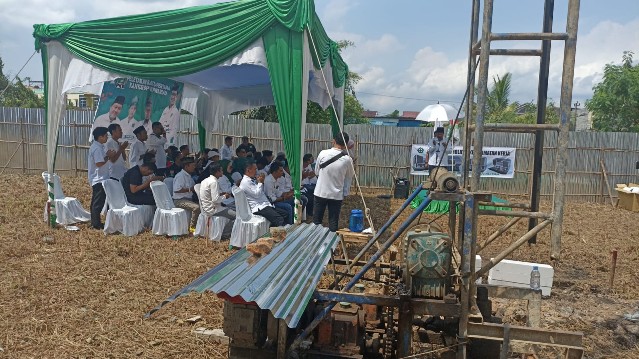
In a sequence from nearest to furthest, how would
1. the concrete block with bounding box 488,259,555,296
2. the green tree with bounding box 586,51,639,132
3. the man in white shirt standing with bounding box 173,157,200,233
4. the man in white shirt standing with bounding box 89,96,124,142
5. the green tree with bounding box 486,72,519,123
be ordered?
the concrete block with bounding box 488,259,555,296 → the man in white shirt standing with bounding box 173,157,200,233 → the man in white shirt standing with bounding box 89,96,124,142 → the green tree with bounding box 586,51,639,132 → the green tree with bounding box 486,72,519,123

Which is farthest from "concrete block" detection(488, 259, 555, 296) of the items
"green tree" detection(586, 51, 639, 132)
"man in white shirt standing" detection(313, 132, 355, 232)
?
"green tree" detection(586, 51, 639, 132)

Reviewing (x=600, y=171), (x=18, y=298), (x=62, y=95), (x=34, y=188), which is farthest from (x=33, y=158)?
(x=600, y=171)

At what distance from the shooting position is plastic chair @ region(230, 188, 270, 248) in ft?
23.8

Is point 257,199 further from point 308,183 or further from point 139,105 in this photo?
point 139,105

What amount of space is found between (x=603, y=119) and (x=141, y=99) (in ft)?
55.3

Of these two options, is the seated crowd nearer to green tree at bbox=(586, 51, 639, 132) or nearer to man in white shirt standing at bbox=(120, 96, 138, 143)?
man in white shirt standing at bbox=(120, 96, 138, 143)

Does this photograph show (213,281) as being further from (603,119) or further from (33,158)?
(603,119)

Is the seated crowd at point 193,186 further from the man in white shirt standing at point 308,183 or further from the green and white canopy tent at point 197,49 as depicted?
the green and white canopy tent at point 197,49

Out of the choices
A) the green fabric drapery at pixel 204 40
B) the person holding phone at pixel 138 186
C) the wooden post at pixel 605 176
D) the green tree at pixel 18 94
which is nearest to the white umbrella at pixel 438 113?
the wooden post at pixel 605 176

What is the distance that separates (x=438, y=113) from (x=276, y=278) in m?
12.7

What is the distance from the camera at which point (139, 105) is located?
10.7 metres

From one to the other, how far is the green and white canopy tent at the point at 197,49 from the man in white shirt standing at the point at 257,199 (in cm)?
77

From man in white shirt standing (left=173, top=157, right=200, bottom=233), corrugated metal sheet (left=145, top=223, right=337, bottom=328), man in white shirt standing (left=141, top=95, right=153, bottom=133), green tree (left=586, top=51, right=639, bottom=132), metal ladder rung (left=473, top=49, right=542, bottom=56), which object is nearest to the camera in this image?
corrugated metal sheet (left=145, top=223, right=337, bottom=328)

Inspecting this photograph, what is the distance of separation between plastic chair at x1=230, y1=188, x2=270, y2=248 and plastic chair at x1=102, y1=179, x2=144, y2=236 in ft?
5.45
